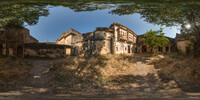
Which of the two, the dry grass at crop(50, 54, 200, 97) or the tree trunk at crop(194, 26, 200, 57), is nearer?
the dry grass at crop(50, 54, 200, 97)

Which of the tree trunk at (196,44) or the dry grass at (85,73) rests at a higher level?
the tree trunk at (196,44)

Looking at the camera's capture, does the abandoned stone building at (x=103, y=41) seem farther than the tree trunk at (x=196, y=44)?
Yes

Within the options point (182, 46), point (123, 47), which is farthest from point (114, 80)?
point (182, 46)

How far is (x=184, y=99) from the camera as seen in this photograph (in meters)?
3.90

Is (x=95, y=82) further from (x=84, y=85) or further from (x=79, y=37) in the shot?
(x=79, y=37)

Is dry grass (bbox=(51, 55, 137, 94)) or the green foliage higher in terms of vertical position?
the green foliage

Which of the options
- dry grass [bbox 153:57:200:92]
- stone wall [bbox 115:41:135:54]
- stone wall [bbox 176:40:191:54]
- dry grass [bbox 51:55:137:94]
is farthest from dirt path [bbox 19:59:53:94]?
stone wall [bbox 176:40:191:54]

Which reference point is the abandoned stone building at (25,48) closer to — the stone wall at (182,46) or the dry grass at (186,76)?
the dry grass at (186,76)

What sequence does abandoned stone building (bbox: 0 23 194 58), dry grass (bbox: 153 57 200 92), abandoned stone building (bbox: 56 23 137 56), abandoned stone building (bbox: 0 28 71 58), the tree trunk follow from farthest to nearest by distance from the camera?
1. abandoned stone building (bbox: 56 23 137 56)
2. abandoned stone building (bbox: 0 23 194 58)
3. abandoned stone building (bbox: 0 28 71 58)
4. the tree trunk
5. dry grass (bbox: 153 57 200 92)

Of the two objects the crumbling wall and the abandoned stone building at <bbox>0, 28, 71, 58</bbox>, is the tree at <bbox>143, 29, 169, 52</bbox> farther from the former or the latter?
the abandoned stone building at <bbox>0, 28, 71, 58</bbox>

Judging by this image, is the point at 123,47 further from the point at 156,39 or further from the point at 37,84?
the point at 37,84

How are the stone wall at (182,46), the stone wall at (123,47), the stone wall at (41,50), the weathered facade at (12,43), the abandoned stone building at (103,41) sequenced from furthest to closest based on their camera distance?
1. the stone wall at (123,47)
2. the stone wall at (182,46)
3. the abandoned stone building at (103,41)
4. the stone wall at (41,50)
5. the weathered facade at (12,43)

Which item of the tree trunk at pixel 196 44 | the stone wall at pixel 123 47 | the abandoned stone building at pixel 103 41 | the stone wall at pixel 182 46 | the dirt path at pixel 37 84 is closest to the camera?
the dirt path at pixel 37 84

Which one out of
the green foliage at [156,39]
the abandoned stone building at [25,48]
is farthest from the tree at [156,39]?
the abandoned stone building at [25,48]
